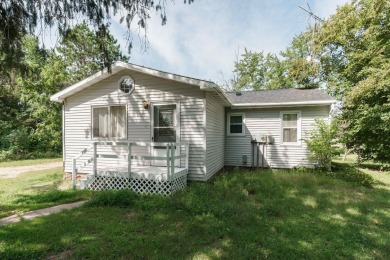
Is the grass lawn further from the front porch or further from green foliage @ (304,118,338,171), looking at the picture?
green foliage @ (304,118,338,171)

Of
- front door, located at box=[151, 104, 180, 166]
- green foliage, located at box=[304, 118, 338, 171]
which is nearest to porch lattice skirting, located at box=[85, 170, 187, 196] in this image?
front door, located at box=[151, 104, 180, 166]

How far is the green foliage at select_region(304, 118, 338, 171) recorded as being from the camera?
7.69m

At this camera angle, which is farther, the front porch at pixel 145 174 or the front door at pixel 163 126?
the front door at pixel 163 126

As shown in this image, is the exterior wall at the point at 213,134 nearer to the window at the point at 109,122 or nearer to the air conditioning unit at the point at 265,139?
the air conditioning unit at the point at 265,139

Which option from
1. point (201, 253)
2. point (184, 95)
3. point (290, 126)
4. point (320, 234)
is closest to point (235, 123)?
point (290, 126)

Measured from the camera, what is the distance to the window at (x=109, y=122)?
732 cm

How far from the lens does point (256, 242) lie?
10.1 feet

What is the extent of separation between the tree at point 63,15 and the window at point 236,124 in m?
6.89

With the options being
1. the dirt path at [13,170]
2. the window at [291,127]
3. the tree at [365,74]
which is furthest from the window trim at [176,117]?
the tree at [365,74]

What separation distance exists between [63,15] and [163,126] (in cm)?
413

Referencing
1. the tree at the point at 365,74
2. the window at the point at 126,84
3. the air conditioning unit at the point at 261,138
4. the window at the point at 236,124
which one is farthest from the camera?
the window at the point at 236,124

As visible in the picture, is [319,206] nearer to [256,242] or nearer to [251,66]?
[256,242]

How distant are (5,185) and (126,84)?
17.6ft

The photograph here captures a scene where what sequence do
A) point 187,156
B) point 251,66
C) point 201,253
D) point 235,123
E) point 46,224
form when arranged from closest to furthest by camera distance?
point 201,253, point 46,224, point 187,156, point 235,123, point 251,66
